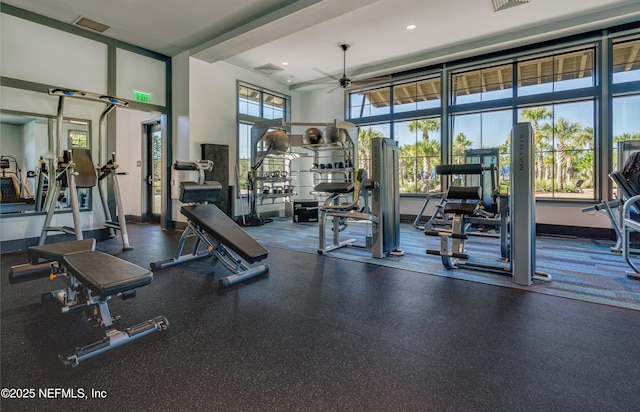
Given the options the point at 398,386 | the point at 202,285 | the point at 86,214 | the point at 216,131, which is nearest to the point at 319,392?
the point at 398,386

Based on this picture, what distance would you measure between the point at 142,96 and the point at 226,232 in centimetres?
438

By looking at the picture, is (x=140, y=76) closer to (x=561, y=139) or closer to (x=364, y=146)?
(x=364, y=146)

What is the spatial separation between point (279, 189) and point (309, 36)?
3394 mm

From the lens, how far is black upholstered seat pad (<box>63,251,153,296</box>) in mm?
1737

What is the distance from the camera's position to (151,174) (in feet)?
24.6

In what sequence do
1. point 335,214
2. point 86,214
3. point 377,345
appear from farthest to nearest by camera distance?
point 86,214, point 335,214, point 377,345

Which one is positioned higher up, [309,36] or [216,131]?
[309,36]

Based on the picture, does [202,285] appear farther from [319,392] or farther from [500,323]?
[500,323]

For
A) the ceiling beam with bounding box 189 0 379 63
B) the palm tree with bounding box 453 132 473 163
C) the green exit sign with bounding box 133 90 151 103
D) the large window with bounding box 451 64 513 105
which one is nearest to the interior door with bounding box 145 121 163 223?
the green exit sign with bounding box 133 90 151 103

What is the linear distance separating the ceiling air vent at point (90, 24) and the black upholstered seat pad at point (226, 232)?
3839mm

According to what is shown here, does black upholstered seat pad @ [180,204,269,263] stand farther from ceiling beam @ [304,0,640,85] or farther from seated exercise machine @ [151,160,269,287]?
ceiling beam @ [304,0,640,85]

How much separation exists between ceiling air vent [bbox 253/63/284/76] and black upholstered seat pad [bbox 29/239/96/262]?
5.93m

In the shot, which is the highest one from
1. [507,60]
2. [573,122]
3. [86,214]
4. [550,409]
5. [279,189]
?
[507,60]

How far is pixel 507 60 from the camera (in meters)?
6.31
